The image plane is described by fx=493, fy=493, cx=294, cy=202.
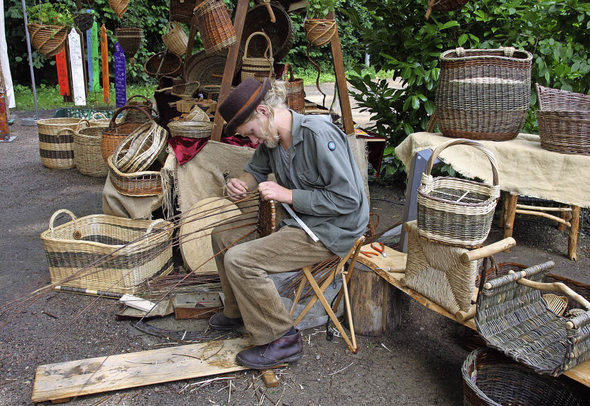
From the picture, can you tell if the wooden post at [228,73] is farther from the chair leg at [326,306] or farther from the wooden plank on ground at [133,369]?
the wooden plank on ground at [133,369]

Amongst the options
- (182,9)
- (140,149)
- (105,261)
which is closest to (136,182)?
(140,149)

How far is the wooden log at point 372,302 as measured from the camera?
3.26m

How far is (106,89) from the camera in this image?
1110 cm

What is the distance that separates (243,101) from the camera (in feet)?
8.68

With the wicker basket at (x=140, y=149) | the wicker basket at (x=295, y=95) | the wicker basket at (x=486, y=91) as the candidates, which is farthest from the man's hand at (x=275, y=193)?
the wicker basket at (x=295, y=95)

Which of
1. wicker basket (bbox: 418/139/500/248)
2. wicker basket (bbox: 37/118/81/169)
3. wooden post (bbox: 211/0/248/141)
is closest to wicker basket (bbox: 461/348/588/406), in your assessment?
wicker basket (bbox: 418/139/500/248)

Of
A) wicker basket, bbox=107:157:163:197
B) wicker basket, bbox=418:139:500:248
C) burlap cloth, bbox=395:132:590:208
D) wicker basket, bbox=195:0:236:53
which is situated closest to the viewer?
wicker basket, bbox=418:139:500:248

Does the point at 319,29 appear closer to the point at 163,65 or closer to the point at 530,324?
the point at 530,324

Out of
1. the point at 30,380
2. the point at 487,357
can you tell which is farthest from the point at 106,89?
the point at 487,357

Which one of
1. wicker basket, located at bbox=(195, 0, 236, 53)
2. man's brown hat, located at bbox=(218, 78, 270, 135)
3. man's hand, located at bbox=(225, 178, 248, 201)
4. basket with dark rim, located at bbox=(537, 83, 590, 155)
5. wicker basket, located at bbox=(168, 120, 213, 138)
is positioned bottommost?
man's hand, located at bbox=(225, 178, 248, 201)

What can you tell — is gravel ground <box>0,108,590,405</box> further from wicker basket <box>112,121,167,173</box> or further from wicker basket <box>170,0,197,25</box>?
wicker basket <box>170,0,197,25</box>

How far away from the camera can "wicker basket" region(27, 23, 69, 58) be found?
21.7ft

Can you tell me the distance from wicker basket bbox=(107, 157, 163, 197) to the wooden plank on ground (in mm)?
1641

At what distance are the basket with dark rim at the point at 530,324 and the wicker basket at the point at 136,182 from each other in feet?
9.44
